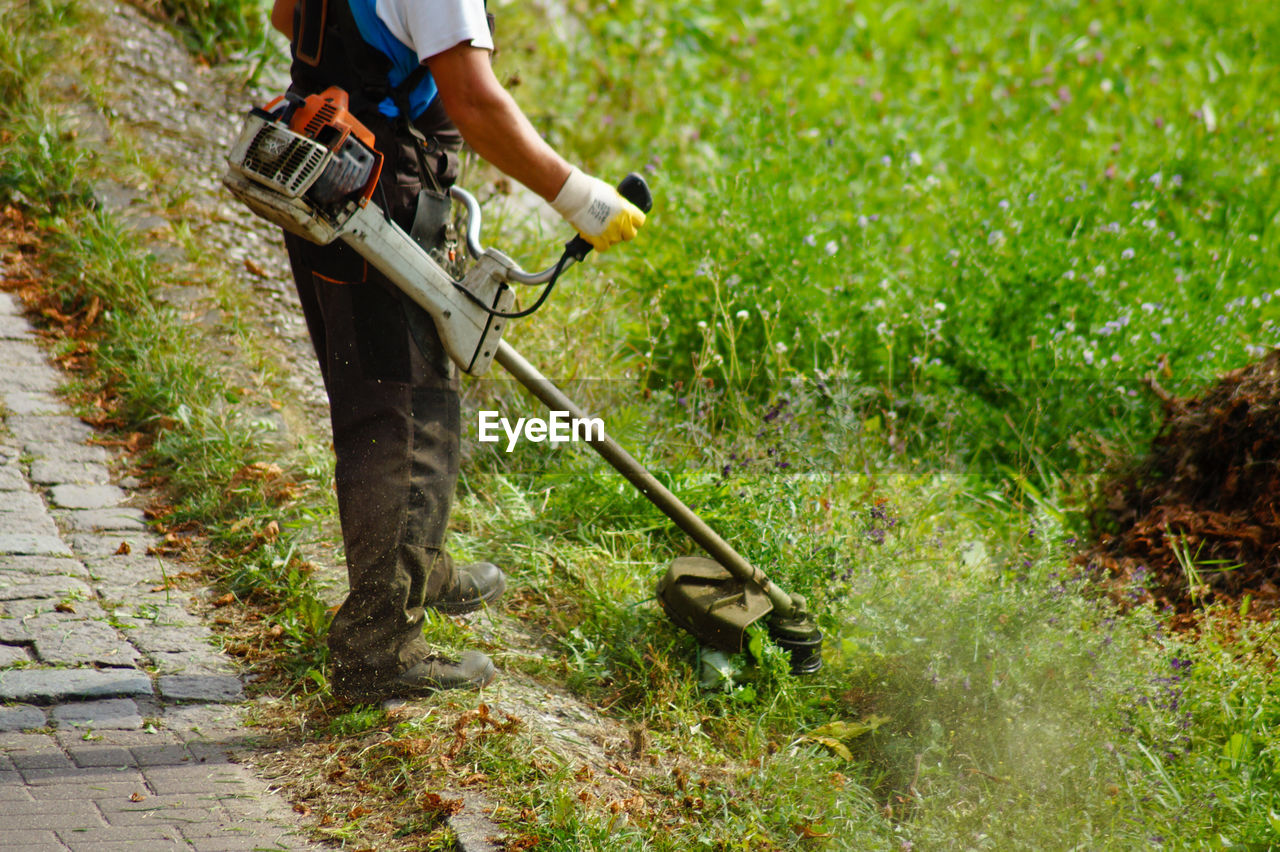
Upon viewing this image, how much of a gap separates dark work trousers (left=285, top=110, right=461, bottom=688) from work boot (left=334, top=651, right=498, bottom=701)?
0.02 metres

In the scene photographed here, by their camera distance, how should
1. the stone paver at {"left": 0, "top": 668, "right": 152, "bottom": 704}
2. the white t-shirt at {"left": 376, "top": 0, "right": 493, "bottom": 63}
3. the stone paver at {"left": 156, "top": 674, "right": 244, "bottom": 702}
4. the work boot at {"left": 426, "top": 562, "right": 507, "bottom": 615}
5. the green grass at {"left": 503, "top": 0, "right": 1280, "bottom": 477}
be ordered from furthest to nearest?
the green grass at {"left": 503, "top": 0, "right": 1280, "bottom": 477} → the work boot at {"left": 426, "top": 562, "right": 507, "bottom": 615} → the stone paver at {"left": 156, "top": 674, "right": 244, "bottom": 702} → the stone paver at {"left": 0, "top": 668, "right": 152, "bottom": 704} → the white t-shirt at {"left": 376, "top": 0, "right": 493, "bottom": 63}

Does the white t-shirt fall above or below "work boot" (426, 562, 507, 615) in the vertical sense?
above

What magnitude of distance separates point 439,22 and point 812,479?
6.39 feet

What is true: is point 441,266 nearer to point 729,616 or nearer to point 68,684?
point 729,616

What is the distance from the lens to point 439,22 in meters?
2.40

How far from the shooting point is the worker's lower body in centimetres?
274

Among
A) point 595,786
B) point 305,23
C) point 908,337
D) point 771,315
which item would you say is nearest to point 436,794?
point 595,786

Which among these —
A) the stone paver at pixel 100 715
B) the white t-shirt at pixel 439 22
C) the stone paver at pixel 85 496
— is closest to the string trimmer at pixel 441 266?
the white t-shirt at pixel 439 22

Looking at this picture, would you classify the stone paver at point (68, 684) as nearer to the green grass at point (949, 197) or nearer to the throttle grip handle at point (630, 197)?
the throttle grip handle at point (630, 197)

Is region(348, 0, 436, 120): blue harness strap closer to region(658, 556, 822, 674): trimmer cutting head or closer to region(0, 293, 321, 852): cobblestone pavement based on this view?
region(658, 556, 822, 674): trimmer cutting head

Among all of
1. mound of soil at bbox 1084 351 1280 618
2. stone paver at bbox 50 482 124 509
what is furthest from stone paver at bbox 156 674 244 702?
mound of soil at bbox 1084 351 1280 618

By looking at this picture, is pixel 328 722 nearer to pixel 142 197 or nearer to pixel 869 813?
pixel 869 813

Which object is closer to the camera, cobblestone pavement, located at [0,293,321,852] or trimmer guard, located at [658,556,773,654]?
cobblestone pavement, located at [0,293,321,852]

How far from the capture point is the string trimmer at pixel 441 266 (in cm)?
245
